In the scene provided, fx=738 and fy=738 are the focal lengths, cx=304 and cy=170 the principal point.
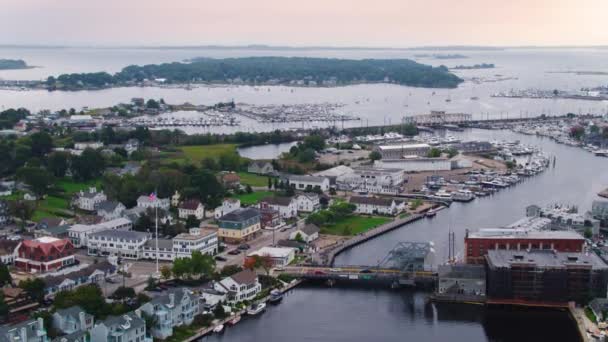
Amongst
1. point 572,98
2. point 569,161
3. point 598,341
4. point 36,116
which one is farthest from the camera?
point 572,98

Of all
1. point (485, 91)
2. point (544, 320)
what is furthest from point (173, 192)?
point (485, 91)

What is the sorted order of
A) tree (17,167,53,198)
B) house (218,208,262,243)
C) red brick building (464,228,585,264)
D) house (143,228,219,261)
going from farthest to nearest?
tree (17,167,53,198), house (218,208,262,243), house (143,228,219,261), red brick building (464,228,585,264)

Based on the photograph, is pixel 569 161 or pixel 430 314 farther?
pixel 569 161

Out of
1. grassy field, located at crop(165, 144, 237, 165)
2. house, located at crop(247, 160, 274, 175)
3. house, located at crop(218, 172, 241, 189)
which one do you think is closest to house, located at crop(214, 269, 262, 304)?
house, located at crop(218, 172, 241, 189)

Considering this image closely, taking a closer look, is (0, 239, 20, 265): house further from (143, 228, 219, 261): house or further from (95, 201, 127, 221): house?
(95, 201, 127, 221): house

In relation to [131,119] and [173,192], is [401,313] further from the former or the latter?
[131,119]

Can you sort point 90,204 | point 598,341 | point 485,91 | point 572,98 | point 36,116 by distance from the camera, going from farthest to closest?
point 485,91 → point 572,98 → point 36,116 → point 90,204 → point 598,341

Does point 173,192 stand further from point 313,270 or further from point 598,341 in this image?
point 598,341
